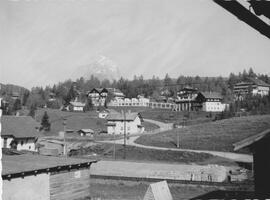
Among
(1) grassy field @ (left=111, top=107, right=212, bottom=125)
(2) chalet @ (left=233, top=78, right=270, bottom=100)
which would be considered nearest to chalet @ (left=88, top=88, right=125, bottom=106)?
(1) grassy field @ (left=111, top=107, right=212, bottom=125)

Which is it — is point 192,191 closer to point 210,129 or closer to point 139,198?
point 139,198

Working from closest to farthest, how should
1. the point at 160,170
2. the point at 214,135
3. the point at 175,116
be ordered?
the point at 160,170
the point at 214,135
the point at 175,116

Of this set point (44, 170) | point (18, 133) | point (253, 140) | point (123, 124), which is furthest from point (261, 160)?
point (123, 124)

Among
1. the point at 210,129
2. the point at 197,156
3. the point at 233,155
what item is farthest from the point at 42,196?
the point at 210,129

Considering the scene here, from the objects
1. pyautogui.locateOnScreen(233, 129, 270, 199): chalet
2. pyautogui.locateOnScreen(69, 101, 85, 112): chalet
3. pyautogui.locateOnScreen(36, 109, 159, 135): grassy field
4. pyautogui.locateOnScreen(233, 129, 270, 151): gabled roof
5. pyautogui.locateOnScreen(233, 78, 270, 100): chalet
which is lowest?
pyautogui.locateOnScreen(36, 109, 159, 135): grassy field

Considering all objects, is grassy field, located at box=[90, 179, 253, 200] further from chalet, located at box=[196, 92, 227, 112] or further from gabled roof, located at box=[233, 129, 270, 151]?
chalet, located at box=[196, 92, 227, 112]

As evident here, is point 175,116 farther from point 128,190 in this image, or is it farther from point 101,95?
point 128,190
